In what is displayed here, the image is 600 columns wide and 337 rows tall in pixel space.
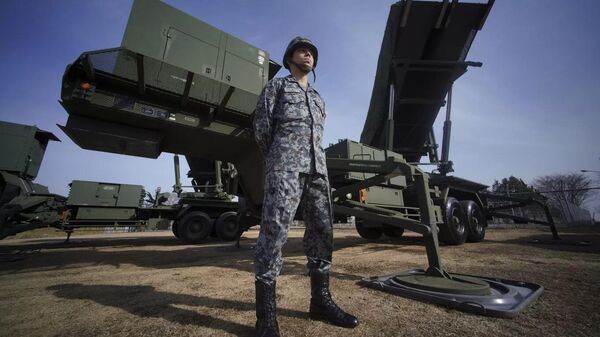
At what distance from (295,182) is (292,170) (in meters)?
0.09

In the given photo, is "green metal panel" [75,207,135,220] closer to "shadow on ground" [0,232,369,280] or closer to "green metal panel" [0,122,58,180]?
"green metal panel" [0,122,58,180]

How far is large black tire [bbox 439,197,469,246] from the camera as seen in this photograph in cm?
544

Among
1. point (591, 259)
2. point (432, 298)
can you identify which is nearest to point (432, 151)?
point (591, 259)

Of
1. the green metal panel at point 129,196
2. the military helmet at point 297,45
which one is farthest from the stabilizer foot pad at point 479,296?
the green metal panel at point 129,196

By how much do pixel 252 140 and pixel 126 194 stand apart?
8132 millimetres

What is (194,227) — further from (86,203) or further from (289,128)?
(289,128)

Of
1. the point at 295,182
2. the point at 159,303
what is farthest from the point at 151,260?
the point at 295,182

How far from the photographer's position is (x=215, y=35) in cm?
360

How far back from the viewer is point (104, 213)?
887 cm

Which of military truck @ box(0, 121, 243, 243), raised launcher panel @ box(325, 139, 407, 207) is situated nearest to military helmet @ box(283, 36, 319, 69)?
raised launcher panel @ box(325, 139, 407, 207)

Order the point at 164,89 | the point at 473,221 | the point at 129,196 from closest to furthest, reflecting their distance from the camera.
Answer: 1. the point at 164,89
2. the point at 473,221
3. the point at 129,196

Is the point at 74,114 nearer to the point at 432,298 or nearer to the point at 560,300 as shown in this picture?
the point at 432,298

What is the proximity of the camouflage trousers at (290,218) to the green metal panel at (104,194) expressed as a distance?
9729 mm

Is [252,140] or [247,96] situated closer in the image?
[247,96]
